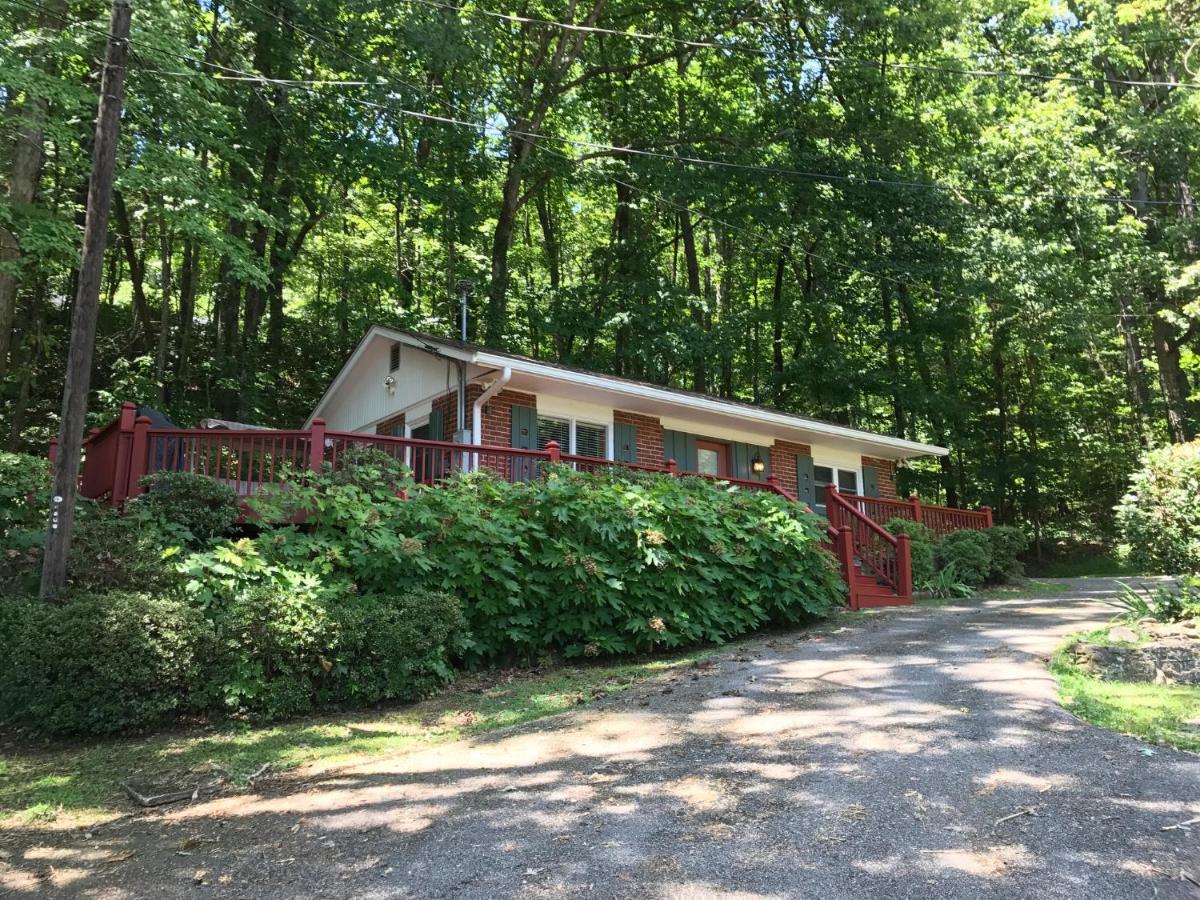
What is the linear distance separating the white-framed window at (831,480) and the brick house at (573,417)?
0.03m

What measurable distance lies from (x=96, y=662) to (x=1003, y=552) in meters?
14.6

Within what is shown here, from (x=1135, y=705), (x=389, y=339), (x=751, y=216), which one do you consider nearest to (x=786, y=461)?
(x=389, y=339)

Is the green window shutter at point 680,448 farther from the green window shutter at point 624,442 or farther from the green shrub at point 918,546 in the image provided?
the green shrub at point 918,546

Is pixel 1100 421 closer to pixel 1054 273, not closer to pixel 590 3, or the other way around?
pixel 1054 273

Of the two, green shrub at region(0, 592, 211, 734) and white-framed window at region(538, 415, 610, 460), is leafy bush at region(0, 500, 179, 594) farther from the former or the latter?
white-framed window at region(538, 415, 610, 460)

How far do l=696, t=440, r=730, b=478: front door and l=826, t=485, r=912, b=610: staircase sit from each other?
3.43m

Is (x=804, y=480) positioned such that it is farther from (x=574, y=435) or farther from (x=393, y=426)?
(x=393, y=426)

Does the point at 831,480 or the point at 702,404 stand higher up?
the point at 702,404

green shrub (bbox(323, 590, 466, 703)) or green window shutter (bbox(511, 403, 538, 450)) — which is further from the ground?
green window shutter (bbox(511, 403, 538, 450))

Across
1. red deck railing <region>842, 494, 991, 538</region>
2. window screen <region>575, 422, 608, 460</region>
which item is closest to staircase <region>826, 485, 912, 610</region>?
red deck railing <region>842, 494, 991, 538</region>

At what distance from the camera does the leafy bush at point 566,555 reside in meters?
7.27

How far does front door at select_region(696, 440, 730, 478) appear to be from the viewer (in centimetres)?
1562

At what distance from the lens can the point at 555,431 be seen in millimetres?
13586

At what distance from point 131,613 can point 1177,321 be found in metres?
24.2
